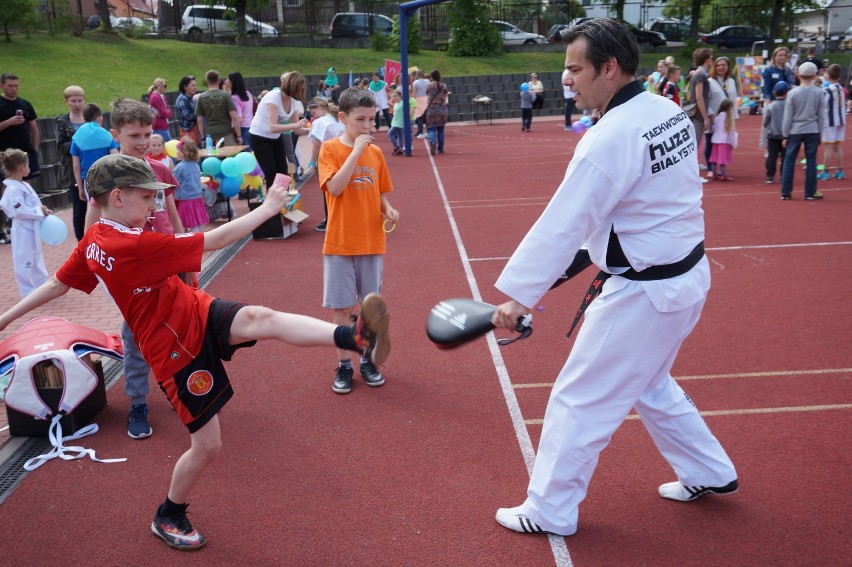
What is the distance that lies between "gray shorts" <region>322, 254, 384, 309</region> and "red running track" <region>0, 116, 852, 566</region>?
2.23 feet

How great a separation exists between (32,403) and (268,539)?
6.83 feet

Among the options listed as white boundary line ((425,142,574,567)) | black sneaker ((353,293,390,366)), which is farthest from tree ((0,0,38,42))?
black sneaker ((353,293,390,366))

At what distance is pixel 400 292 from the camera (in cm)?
809

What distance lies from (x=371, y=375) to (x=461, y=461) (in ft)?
4.59

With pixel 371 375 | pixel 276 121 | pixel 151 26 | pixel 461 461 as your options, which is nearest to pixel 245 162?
pixel 276 121

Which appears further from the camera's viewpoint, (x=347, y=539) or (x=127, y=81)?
(x=127, y=81)

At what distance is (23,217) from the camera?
7707mm

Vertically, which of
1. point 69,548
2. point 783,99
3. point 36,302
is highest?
point 783,99

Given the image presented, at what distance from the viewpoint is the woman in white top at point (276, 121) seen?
34.7ft

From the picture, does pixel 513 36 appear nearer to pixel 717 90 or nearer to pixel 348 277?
pixel 717 90

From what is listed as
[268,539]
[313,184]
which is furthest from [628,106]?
[313,184]

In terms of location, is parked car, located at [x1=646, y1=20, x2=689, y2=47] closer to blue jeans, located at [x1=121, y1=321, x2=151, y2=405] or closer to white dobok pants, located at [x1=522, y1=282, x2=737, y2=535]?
blue jeans, located at [x1=121, y1=321, x2=151, y2=405]

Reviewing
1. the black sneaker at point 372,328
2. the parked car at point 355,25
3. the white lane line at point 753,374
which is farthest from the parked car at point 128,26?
the black sneaker at point 372,328

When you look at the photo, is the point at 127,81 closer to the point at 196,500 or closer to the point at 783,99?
the point at 783,99
